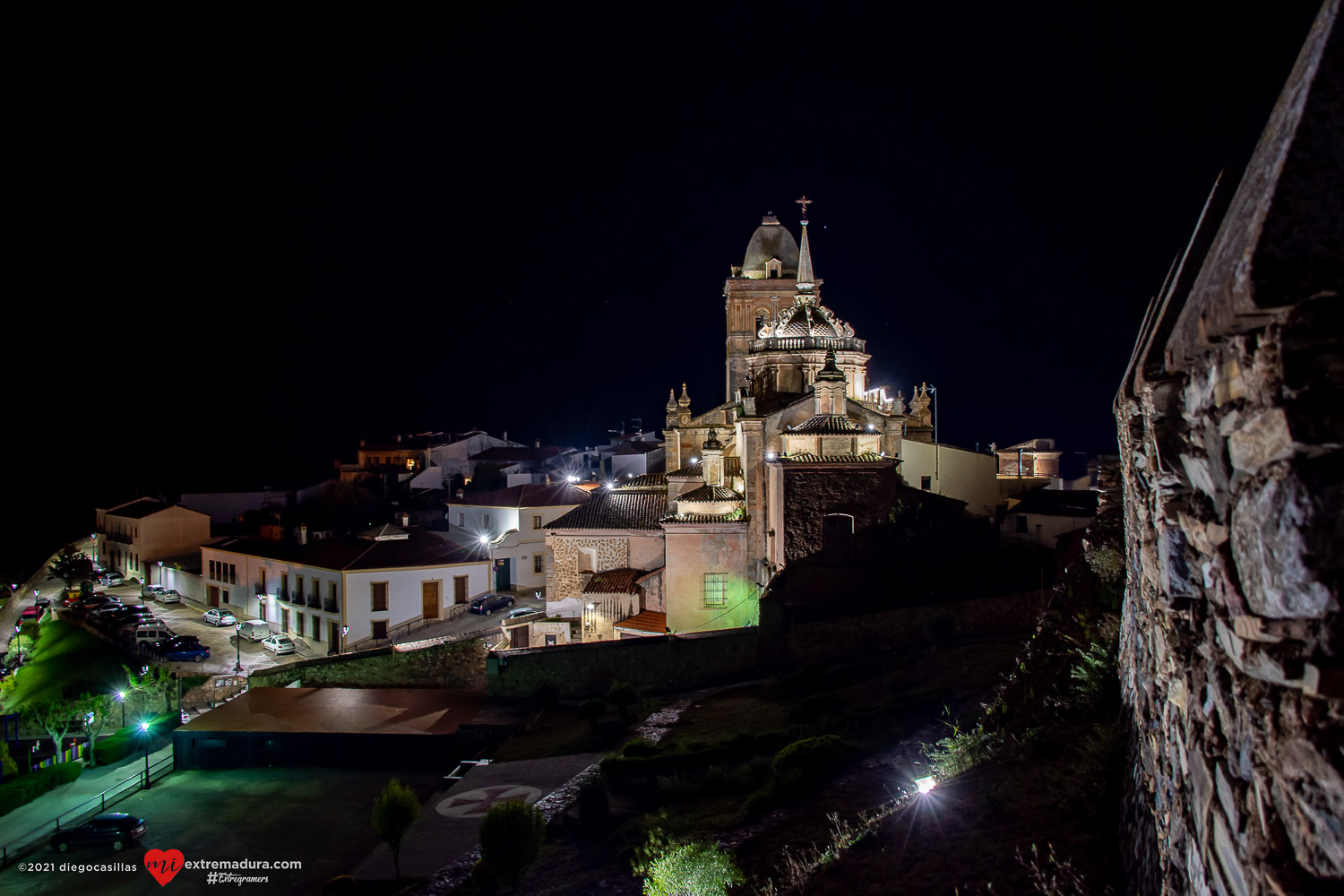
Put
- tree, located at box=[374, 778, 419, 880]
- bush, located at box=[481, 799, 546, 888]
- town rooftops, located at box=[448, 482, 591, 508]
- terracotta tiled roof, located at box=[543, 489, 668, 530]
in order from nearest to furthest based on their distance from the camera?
bush, located at box=[481, 799, 546, 888] → tree, located at box=[374, 778, 419, 880] → terracotta tiled roof, located at box=[543, 489, 668, 530] → town rooftops, located at box=[448, 482, 591, 508]

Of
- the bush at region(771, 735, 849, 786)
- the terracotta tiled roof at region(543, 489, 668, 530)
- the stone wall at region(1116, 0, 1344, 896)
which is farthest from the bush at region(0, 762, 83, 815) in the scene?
the stone wall at region(1116, 0, 1344, 896)

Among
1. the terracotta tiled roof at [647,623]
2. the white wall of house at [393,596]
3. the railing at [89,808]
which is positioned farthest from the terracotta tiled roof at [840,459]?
the railing at [89,808]

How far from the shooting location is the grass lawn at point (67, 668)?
23.3 m

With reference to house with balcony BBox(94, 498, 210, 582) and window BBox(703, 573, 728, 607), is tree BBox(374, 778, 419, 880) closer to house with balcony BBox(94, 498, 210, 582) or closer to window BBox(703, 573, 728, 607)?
window BBox(703, 573, 728, 607)

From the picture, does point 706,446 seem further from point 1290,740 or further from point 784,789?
point 1290,740

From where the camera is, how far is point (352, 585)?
26609 mm

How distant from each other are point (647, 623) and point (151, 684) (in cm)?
1391

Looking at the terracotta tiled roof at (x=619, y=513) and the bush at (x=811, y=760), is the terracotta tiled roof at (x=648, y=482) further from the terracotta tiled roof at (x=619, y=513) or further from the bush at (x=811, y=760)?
the bush at (x=811, y=760)

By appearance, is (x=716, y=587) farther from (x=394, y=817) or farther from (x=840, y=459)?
(x=394, y=817)

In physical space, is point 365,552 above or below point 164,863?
above

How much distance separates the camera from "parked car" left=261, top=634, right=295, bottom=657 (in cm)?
2703

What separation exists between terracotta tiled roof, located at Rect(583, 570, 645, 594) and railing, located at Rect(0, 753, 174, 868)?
1141cm

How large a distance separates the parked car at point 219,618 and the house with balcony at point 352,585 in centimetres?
48

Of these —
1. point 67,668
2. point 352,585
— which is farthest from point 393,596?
point 67,668
